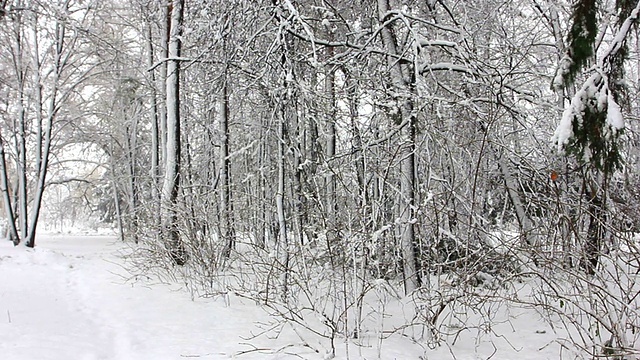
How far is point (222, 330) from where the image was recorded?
4.71 meters

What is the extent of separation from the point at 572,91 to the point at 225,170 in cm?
618

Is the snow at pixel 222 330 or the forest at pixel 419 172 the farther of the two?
the snow at pixel 222 330

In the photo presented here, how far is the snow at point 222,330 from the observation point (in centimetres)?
392

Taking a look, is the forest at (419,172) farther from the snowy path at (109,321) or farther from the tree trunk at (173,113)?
the snowy path at (109,321)

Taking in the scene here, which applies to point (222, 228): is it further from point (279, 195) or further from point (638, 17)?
point (638, 17)

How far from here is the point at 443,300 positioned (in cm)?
392

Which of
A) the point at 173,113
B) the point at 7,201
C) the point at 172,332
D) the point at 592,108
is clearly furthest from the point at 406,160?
the point at 7,201

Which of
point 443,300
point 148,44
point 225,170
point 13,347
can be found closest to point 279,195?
point 443,300

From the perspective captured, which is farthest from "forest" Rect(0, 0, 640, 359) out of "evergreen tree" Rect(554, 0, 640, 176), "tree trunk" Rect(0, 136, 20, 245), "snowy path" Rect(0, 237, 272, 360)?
"tree trunk" Rect(0, 136, 20, 245)

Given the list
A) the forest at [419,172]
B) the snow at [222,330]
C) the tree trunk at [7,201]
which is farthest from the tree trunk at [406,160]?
the tree trunk at [7,201]

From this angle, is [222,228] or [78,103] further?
[78,103]

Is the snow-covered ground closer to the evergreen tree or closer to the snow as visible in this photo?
Answer: the snow

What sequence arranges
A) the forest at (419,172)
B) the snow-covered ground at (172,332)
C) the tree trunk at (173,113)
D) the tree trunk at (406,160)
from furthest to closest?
the tree trunk at (173,113)
the tree trunk at (406,160)
the snow-covered ground at (172,332)
the forest at (419,172)

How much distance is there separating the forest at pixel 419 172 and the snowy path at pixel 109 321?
0.49 m
